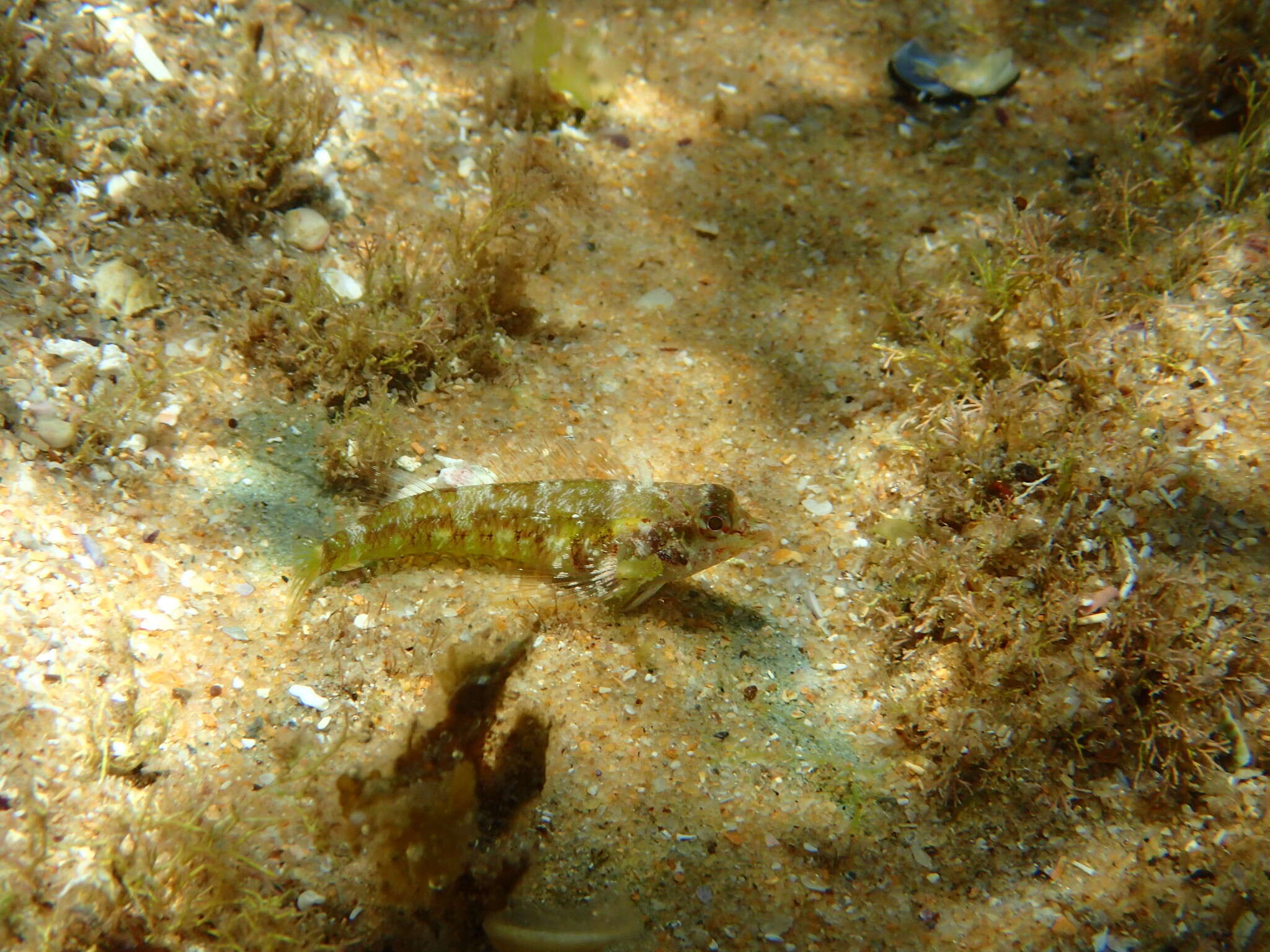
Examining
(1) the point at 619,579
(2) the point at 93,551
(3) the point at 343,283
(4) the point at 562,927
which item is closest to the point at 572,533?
(1) the point at 619,579

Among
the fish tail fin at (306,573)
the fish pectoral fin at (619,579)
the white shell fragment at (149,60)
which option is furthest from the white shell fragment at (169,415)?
the white shell fragment at (149,60)

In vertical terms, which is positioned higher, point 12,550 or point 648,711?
point 12,550

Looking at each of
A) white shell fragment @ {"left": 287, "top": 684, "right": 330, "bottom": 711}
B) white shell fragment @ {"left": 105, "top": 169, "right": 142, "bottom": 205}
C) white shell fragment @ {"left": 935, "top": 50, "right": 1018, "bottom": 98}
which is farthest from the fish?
white shell fragment @ {"left": 935, "top": 50, "right": 1018, "bottom": 98}

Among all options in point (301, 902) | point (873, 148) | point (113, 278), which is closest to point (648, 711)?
point (301, 902)

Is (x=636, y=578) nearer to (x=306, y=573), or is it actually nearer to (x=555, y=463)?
(x=555, y=463)

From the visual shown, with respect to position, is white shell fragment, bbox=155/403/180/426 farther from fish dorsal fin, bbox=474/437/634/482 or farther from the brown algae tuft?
the brown algae tuft

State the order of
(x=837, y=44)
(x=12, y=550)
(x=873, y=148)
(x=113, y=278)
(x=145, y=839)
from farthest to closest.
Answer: (x=837, y=44) → (x=873, y=148) → (x=113, y=278) → (x=12, y=550) → (x=145, y=839)

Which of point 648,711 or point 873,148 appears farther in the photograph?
point 873,148

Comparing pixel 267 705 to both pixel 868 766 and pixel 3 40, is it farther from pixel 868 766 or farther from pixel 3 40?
pixel 3 40
